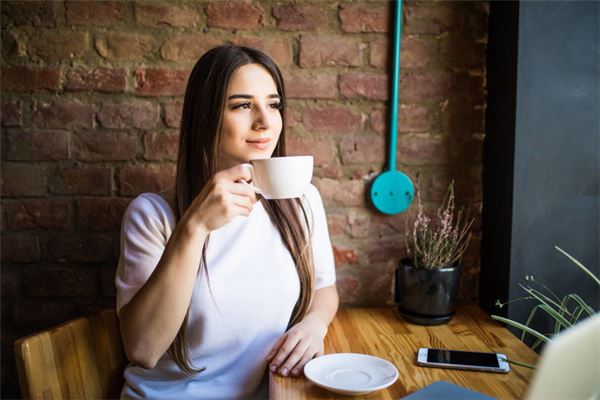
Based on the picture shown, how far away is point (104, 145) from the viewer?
5.00ft

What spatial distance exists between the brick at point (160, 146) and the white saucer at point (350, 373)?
32.1 inches

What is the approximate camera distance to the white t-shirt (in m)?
1.18

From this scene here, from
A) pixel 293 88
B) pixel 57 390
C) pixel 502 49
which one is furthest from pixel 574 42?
pixel 57 390

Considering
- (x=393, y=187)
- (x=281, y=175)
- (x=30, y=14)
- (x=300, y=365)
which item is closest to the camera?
(x=281, y=175)

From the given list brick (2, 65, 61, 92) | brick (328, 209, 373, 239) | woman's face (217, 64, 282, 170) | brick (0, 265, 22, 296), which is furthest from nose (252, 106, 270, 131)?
brick (0, 265, 22, 296)

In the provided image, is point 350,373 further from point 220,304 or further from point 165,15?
point 165,15

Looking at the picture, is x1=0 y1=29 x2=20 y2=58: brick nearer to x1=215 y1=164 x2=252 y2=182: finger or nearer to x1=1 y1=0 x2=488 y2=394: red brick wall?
x1=1 y1=0 x2=488 y2=394: red brick wall

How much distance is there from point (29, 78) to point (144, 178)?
44 cm

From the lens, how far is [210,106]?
1233 millimetres

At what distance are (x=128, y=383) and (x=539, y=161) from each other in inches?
48.6

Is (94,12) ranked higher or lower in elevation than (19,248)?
higher

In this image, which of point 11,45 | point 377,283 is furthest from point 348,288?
point 11,45

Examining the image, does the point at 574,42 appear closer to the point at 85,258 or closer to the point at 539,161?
the point at 539,161

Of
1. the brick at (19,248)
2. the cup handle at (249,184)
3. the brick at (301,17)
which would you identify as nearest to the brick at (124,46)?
the brick at (301,17)
